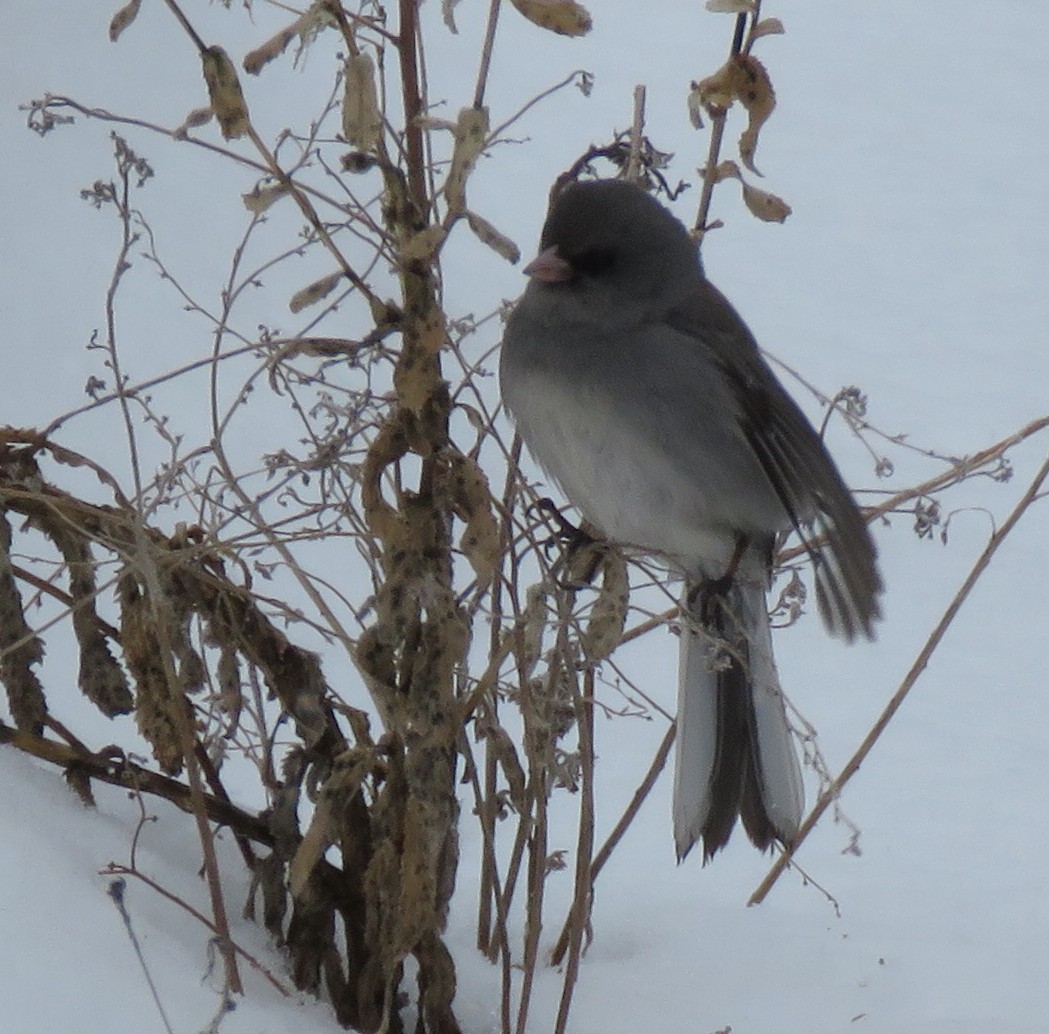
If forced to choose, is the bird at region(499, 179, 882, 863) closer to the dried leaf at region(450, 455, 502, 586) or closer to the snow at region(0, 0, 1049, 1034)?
the snow at region(0, 0, 1049, 1034)

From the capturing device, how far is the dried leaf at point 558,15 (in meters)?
1.37

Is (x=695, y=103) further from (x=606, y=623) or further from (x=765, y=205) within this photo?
(x=606, y=623)

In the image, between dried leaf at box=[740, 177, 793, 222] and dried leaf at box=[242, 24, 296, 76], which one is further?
dried leaf at box=[740, 177, 793, 222]

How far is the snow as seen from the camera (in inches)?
74.2

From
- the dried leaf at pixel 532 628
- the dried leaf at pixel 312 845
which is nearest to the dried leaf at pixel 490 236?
the dried leaf at pixel 532 628

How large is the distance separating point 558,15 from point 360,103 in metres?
0.18

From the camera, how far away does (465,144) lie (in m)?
1.40

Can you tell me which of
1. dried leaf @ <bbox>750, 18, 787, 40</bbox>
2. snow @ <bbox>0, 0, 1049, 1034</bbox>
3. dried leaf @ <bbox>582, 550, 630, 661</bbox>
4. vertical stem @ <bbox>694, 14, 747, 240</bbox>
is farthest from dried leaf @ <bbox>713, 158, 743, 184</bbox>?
snow @ <bbox>0, 0, 1049, 1034</bbox>

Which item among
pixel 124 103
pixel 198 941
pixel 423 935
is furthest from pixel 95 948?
pixel 124 103

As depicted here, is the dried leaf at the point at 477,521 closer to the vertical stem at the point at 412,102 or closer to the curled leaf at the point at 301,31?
the vertical stem at the point at 412,102

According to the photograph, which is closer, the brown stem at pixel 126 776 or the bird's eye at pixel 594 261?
the brown stem at pixel 126 776

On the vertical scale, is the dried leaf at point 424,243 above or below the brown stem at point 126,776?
above

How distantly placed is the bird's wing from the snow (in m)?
0.59

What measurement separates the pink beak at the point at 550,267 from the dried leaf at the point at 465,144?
0.68 m
